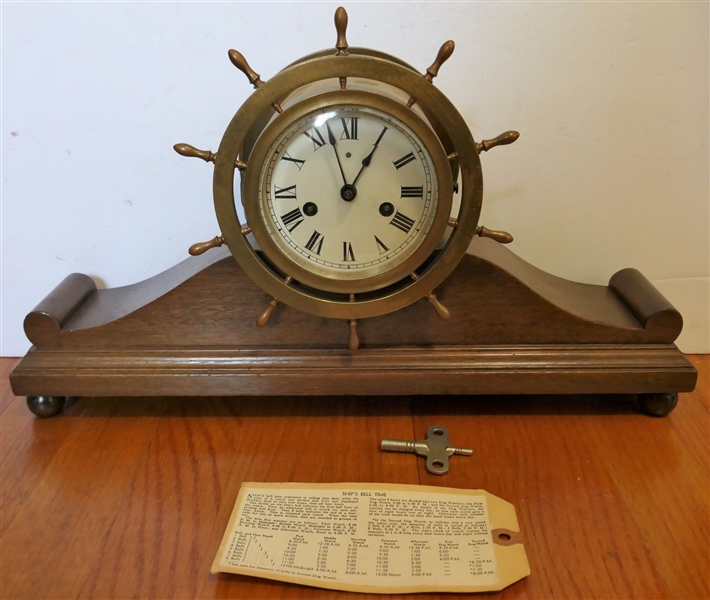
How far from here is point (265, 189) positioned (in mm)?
894

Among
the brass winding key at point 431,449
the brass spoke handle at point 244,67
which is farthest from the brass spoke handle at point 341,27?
the brass winding key at point 431,449

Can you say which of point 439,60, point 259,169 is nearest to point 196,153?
point 259,169

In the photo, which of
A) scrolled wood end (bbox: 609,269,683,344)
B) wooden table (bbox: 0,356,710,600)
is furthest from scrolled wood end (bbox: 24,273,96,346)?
scrolled wood end (bbox: 609,269,683,344)

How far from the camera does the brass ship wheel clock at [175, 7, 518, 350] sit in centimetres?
84

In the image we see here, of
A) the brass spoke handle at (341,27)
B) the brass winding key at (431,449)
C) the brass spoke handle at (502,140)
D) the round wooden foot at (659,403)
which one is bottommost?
the brass winding key at (431,449)

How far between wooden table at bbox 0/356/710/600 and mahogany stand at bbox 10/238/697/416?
7cm

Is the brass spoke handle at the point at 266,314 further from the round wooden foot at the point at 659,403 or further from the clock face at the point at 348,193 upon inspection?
the round wooden foot at the point at 659,403

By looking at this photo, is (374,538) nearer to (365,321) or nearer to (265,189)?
(365,321)

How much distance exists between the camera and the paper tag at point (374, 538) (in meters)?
0.80

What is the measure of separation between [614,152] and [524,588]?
2.46ft

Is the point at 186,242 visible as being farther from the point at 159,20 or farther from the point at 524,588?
the point at 524,588

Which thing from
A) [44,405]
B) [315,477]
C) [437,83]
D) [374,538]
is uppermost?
[437,83]

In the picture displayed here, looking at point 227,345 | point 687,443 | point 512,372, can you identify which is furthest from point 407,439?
point 687,443

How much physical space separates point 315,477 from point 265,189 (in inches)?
16.8
